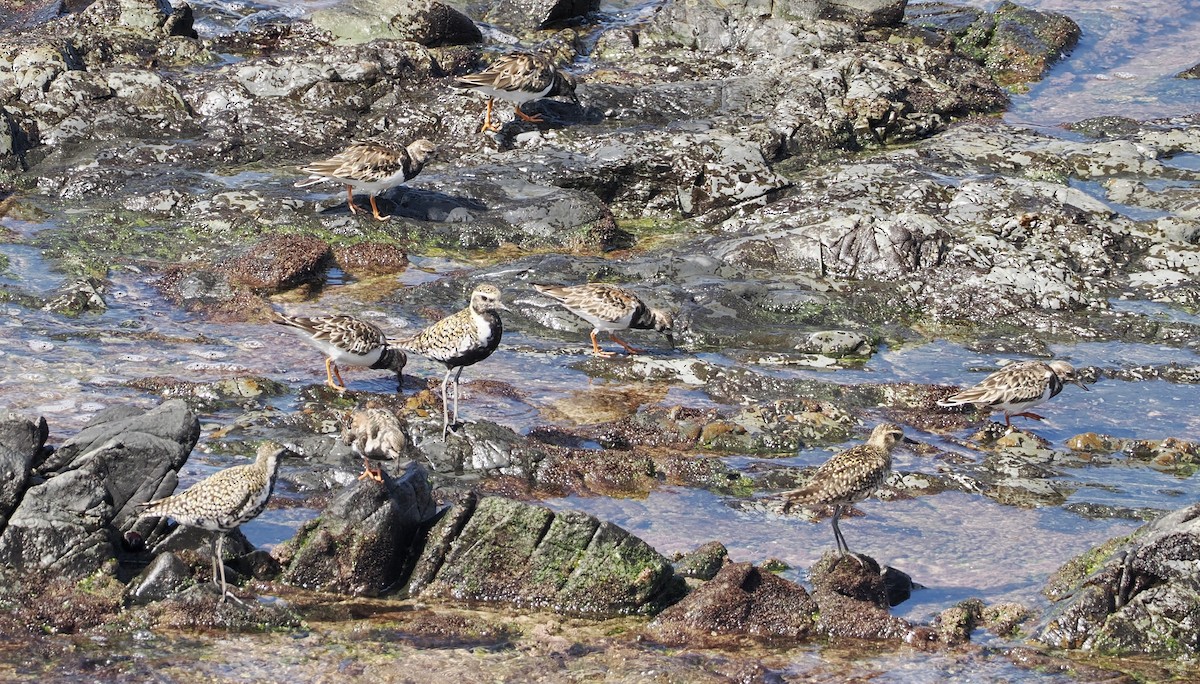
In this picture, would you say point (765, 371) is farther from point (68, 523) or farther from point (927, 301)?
point (68, 523)

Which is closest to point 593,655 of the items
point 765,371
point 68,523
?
point 68,523

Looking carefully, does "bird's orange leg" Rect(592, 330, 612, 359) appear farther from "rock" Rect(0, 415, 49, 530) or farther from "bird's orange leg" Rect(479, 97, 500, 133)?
"rock" Rect(0, 415, 49, 530)

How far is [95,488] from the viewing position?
11.0 meters

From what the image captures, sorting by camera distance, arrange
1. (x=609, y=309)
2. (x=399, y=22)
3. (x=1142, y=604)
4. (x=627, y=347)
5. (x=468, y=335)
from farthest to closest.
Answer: (x=399, y=22) → (x=627, y=347) → (x=609, y=309) → (x=468, y=335) → (x=1142, y=604)

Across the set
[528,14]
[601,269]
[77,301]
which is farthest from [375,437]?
[528,14]

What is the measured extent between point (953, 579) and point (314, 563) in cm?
597

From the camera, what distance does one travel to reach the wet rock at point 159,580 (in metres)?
10.6

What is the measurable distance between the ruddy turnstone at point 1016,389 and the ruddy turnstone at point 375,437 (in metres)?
7.49

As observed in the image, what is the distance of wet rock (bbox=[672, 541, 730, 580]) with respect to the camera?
11867 mm

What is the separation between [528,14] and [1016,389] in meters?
19.7

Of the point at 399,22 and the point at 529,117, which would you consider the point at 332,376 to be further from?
the point at 399,22

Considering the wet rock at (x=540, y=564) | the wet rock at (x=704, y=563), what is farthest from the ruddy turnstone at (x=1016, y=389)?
the wet rock at (x=540, y=564)

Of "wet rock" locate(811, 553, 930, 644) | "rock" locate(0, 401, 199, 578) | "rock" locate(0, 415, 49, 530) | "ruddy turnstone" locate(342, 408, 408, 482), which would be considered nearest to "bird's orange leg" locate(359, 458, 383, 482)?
"ruddy turnstone" locate(342, 408, 408, 482)

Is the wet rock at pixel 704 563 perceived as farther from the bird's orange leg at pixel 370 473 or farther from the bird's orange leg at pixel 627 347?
the bird's orange leg at pixel 627 347
